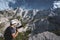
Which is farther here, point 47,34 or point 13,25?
point 47,34

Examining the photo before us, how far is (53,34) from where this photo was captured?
77.0ft

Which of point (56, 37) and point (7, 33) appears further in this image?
point (56, 37)

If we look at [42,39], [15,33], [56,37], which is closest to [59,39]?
[56,37]

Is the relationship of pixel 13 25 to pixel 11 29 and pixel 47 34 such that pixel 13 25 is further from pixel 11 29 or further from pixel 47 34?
pixel 47 34

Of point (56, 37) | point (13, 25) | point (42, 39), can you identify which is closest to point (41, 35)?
point (42, 39)

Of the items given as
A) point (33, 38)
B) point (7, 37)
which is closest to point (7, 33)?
point (7, 37)

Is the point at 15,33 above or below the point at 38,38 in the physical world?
above

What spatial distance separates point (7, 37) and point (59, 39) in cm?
672

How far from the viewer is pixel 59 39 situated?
75.4 ft

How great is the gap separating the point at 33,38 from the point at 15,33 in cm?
549

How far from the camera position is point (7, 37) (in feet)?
63.5

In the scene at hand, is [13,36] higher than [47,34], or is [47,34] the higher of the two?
[13,36]

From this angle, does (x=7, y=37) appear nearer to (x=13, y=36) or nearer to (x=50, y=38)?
(x=13, y=36)

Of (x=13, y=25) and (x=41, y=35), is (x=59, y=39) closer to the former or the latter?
(x=41, y=35)
